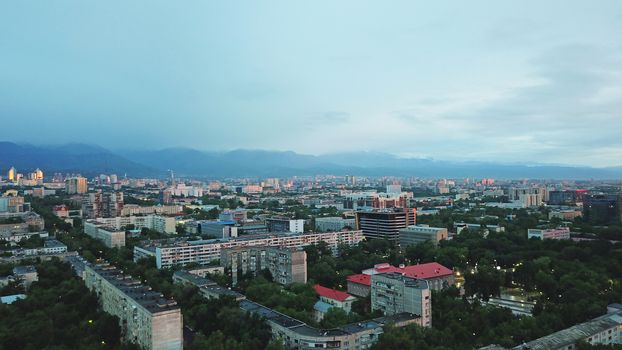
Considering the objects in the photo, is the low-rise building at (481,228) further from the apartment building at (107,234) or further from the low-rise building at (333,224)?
the apartment building at (107,234)

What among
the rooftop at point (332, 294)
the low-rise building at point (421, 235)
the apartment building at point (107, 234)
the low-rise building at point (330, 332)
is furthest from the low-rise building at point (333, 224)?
the low-rise building at point (330, 332)

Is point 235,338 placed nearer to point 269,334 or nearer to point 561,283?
point 269,334

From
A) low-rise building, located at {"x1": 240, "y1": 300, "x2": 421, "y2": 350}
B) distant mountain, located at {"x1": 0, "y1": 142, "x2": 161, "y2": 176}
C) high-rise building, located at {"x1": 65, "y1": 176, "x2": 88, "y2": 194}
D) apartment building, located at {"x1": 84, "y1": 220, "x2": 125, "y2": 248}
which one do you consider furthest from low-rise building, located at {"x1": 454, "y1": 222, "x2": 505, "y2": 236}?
distant mountain, located at {"x1": 0, "y1": 142, "x2": 161, "y2": 176}

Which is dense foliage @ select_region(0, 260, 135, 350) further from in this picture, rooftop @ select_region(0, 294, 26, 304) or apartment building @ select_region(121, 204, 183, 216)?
apartment building @ select_region(121, 204, 183, 216)

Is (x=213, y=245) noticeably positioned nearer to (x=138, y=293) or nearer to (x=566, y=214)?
(x=138, y=293)

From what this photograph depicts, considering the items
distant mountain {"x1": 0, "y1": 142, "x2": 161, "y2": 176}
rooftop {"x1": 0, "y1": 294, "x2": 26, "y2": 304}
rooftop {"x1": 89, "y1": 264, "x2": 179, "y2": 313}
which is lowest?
rooftop {"x1": 0, "y1": 294, "x2": 26, "y2": 304}

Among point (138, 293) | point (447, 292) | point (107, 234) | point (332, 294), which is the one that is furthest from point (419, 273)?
point (107, 234)
